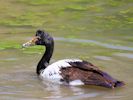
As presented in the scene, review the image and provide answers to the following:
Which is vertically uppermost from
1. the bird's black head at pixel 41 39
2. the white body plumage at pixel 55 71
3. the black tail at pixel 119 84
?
the bird's black head at pixel 41 39

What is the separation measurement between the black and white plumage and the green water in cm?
12

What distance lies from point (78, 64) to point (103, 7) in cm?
626

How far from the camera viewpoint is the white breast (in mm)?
10914

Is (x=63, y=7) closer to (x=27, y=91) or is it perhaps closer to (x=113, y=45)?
(x=113, y=45)

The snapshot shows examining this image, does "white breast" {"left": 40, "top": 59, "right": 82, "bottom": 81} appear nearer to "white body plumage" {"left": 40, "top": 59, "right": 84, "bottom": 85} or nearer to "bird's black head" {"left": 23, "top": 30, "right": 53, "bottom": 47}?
"white body plumage" {"left": 40, "top": 59, "right": 84, "bottom": 85}

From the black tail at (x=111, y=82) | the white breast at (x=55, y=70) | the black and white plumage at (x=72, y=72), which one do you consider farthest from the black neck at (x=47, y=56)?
the black tail at (x=111, y=82)

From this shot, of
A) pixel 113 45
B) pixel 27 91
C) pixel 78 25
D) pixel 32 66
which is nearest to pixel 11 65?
pixel 32 66

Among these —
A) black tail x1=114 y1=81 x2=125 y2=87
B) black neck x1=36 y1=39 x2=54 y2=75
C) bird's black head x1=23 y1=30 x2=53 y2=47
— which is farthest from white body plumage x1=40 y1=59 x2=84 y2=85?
black tail x1=114 y1=81 x2=125 y2=87

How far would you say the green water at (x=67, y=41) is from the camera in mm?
10383

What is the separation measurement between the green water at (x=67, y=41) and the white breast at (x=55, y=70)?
0.14 meters

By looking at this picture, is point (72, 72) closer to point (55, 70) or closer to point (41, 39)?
point (55, 70)

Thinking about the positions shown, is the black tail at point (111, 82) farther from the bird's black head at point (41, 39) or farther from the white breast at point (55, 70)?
the bird's black head at point (41, 39)

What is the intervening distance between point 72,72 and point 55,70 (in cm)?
41

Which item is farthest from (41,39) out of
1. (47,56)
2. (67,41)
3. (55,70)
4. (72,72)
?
(67,41)
